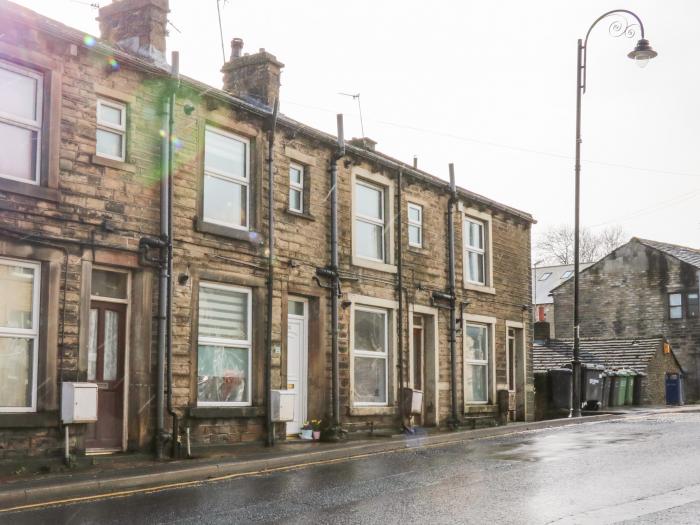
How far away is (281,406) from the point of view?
53.3 ft

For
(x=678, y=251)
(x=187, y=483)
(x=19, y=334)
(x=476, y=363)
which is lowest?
(x=187, y=483)

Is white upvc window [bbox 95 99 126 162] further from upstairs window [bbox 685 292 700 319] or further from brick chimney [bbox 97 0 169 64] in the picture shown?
upstairs window [bbox 685 292 700 319]

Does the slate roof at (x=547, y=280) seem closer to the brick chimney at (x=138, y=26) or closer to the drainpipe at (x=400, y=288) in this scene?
the drainpipe at (x=400, y=288)

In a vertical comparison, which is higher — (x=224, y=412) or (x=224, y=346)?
(x=224, y=346)

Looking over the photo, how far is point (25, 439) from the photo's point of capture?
40.0ft

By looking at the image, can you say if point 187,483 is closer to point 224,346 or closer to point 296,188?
point 224,346

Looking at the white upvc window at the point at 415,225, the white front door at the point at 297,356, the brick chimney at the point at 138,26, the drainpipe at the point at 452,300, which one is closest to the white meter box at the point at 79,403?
the white front door at the point at 297,356

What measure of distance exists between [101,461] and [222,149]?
6168 millimetres

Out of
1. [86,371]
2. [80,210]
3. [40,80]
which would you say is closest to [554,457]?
[86,371]

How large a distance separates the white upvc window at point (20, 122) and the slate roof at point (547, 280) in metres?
52.7

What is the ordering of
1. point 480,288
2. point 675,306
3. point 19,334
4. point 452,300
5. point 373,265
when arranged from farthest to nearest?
point 675,306 < point 480,288 < point 452,300 < point 373,265 < point 19,334

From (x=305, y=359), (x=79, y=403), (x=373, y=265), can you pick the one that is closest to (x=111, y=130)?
(x=79, y=403)

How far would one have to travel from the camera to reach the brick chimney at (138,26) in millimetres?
15648

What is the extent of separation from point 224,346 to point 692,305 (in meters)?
33.9
